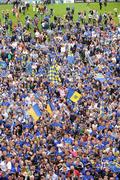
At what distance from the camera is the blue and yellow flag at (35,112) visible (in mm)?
38991

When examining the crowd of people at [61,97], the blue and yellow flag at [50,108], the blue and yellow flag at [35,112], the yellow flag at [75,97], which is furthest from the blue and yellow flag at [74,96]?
the blue and yellow flag at [35,112]

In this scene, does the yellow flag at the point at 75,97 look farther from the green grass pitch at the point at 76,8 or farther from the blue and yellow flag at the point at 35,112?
the green grass pitch at the point at 76,8

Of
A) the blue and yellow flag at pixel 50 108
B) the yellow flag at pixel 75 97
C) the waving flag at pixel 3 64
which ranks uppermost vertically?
the waving flag at pixel 3 64

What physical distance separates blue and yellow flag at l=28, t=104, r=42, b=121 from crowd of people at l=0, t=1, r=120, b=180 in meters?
0.22

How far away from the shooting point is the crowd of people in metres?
34.0

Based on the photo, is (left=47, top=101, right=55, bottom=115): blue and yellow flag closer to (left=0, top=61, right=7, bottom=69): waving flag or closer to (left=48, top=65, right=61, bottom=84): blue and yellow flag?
(left=48, top=65, right=61, bottom=84): blue and yellow flag

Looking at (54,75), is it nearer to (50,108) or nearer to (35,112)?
(50,108)

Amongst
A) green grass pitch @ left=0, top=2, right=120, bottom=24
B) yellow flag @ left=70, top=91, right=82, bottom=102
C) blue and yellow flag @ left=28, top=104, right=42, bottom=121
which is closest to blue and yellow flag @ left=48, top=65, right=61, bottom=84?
yellow flag @ left=70, top=91, right=82, bottom=102

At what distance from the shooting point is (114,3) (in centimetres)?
7100

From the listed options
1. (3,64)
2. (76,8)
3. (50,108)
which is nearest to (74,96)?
(50,108)

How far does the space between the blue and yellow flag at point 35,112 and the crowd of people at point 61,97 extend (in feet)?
0.72

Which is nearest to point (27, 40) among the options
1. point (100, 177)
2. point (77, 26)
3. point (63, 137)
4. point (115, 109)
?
point (77, 26)

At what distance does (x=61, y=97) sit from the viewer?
143ft

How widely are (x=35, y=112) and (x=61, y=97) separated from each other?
4651mm
